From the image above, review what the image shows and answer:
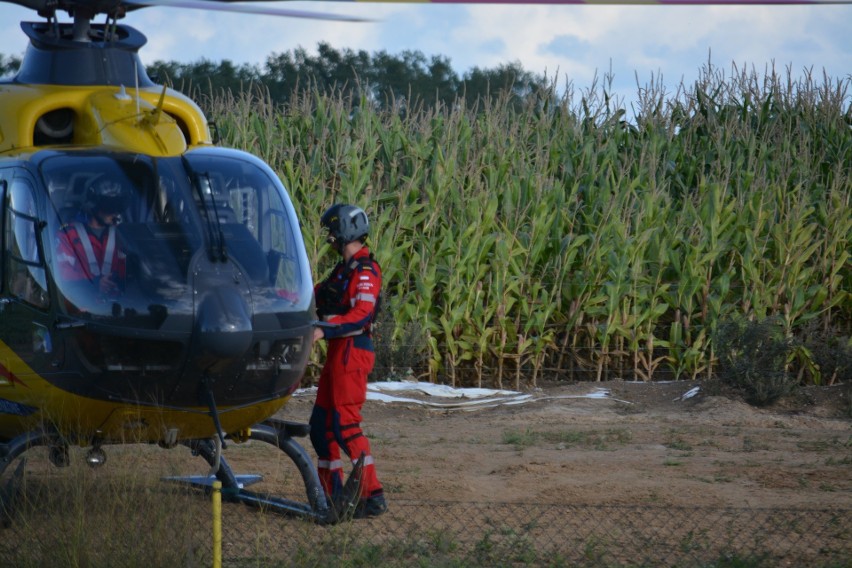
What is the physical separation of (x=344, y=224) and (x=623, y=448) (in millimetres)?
3897

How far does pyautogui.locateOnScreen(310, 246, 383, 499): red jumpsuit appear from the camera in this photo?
22.9 ft

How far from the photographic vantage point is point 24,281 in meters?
5.91

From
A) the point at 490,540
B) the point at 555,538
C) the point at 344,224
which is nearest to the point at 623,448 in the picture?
the point at 555,538

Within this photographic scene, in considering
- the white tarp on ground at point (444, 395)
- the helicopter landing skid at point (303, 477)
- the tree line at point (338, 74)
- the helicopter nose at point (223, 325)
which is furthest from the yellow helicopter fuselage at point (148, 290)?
the tree line at point (338, 74)

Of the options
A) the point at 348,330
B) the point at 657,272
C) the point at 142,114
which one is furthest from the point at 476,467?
the point at 657,272

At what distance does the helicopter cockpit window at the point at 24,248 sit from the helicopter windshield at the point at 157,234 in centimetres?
13

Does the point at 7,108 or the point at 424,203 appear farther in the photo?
the point at 424,203

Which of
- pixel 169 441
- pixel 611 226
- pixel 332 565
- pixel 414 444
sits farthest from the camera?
pixel 611 226

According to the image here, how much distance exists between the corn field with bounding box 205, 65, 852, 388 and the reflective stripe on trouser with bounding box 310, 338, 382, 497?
5193mm

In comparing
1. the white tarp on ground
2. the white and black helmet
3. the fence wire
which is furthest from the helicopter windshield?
the white tarp on ground

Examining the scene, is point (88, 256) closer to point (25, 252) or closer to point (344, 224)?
point (25, 252)

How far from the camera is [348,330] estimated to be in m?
6.84

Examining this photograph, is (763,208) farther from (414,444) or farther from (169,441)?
(169,441)

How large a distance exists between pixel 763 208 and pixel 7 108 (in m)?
9.50
